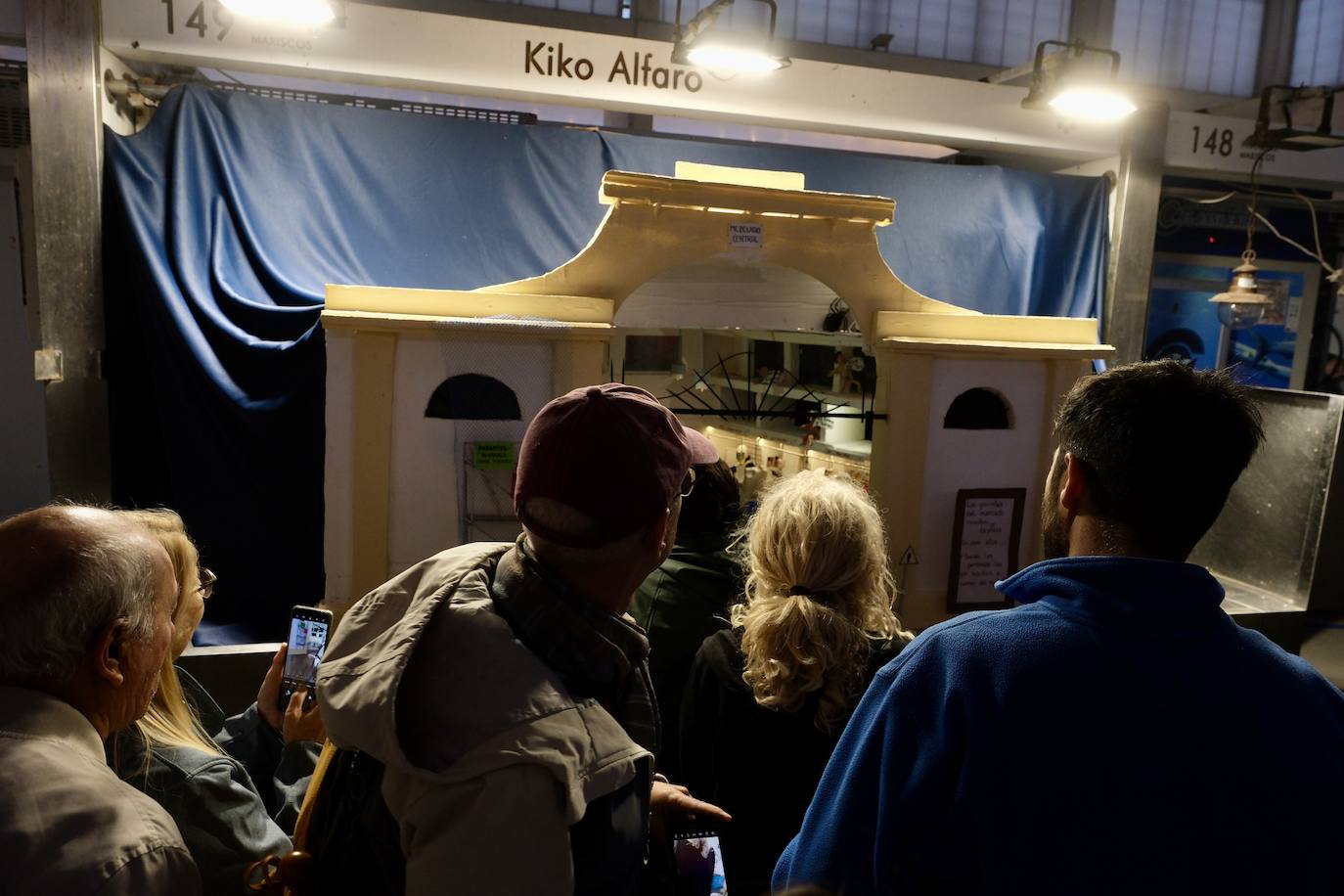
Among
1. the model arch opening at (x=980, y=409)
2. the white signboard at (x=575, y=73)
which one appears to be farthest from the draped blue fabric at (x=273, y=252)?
the model arch opening at (x=980, y=409)

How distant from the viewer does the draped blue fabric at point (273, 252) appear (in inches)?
175

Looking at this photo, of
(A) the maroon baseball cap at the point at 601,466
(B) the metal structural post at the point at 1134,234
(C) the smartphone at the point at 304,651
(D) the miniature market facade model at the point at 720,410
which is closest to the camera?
(A) the maroon baseball cap at the point at 601,466

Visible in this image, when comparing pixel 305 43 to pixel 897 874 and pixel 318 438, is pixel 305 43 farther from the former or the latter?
pixel 897 874

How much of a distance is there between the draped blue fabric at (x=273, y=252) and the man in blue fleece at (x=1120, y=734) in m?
3.66

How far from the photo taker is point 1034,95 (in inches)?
209

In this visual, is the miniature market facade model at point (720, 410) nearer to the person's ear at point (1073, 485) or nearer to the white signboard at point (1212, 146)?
the white signboard at point (1212, 146)

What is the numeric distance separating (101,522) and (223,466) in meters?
3.20

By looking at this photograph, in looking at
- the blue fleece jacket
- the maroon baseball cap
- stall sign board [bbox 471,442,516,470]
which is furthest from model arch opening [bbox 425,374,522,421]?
the blue fleece jacket

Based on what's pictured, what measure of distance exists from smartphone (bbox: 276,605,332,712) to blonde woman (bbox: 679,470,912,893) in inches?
38.7

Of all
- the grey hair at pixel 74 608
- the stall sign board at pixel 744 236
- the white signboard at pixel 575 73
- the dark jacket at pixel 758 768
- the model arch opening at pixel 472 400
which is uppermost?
the white signboard at pixel 575 73

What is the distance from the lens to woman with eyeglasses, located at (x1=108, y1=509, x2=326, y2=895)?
1828mm

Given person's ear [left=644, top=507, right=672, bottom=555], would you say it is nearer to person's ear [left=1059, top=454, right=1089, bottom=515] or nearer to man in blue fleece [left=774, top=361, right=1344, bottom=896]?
man in blue fleece [left=774, top=361, right=1344, bottom=896]

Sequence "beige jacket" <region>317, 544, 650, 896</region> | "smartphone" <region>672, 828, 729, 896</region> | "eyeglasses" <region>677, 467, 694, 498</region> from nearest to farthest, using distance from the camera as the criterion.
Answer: "beige jacket" <region>317, 544, 650, 896</region> → "eyeglasses" <region>677, 467, 694, 498</region> → "smartphone" <region>672, 828, 729, 896</region>

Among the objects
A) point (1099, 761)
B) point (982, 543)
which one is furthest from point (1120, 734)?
point (982, 543)
